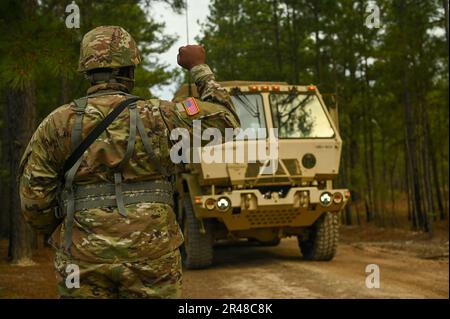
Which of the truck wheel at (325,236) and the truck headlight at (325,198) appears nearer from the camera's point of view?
the truck headlight at (325,198)

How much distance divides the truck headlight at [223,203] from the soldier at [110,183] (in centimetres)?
527

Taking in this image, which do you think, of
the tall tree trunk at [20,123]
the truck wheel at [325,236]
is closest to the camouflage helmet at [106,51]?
the tall tree trunk at [20,123]

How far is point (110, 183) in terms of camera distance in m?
2.46

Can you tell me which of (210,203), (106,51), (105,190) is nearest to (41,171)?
(105,190)

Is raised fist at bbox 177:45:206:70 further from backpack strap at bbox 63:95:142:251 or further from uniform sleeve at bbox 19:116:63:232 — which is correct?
uniform sleeve at bbox 19:116:63:232

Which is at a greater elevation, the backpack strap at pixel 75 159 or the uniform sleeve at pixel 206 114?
the uniform sleeve at pixel 206 114

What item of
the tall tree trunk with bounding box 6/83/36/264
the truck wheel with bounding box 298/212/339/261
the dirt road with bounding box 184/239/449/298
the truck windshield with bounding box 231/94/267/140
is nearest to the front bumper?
Result: the truck wheel with bounding box 298/212/339/261

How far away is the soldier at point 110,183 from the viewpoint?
2420 mm

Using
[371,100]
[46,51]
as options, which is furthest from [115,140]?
[371,100]

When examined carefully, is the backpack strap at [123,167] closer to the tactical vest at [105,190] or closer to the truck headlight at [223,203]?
the tactical vest at [105,190]

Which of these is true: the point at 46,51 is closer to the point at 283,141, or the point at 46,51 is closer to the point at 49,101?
the point at 283,141

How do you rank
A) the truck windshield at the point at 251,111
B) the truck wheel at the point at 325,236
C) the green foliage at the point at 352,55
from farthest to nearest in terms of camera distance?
the green foliage at the point at 352,55 < the truck wheel at the point at 325,236 < the truck windshield at the point at 251,111

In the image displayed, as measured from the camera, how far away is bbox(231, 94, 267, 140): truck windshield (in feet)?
27.4

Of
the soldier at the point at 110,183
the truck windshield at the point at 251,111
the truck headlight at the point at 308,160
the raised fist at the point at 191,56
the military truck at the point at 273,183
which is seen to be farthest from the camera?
the truck windshield at the point at 251,111
